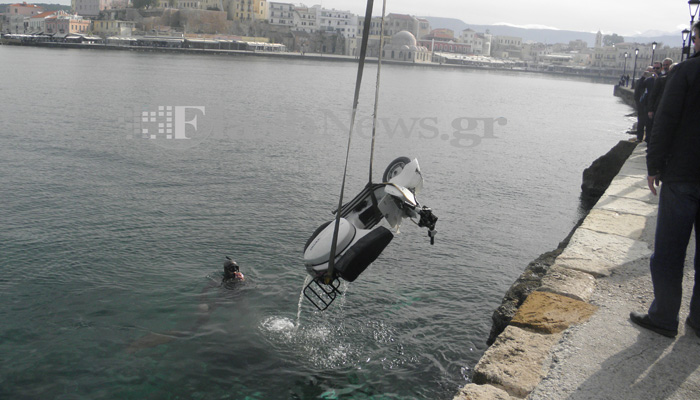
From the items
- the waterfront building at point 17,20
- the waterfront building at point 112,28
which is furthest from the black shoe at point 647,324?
the waterfront building at point 17,20

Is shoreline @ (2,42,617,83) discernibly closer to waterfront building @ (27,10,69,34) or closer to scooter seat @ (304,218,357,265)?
waterfront building @ (27,10,69,34)

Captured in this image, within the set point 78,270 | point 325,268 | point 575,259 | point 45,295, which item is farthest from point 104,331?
point 575,259

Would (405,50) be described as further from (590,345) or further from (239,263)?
(590,345)

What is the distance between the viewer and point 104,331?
6727 mm

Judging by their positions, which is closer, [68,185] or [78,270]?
[78,270]

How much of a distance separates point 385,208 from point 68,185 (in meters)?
10.5


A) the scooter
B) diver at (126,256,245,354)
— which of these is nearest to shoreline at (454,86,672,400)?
the scooter

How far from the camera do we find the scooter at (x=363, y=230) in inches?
182

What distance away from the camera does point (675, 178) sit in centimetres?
399

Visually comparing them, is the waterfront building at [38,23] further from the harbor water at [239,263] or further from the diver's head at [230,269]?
the diver's head at [230,269]

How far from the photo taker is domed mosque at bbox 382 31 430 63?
576 feet

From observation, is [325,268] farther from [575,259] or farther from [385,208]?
[575,259]

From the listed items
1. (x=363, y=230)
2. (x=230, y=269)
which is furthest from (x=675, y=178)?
(x=230, y=269)

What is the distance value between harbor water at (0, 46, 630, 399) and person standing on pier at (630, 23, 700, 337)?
227cm
